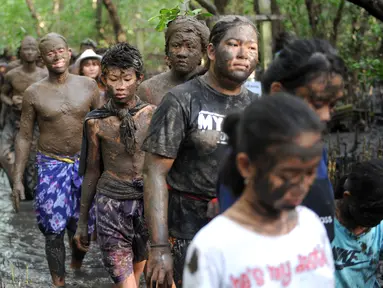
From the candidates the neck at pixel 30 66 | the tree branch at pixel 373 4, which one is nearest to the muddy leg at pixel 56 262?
the tree branch at pixel 373 4

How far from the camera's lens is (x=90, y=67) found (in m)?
10.6

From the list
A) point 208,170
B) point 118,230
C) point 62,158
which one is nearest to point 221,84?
point 208,170

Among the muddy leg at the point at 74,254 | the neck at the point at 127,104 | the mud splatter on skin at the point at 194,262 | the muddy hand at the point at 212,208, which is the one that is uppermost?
the neck at the point at 127,104

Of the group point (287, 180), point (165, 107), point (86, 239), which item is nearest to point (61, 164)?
point (86, 239)

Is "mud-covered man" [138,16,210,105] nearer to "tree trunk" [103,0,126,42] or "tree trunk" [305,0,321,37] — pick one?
"tree trunk" [305,0,321,37]

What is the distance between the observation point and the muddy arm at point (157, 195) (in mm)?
4074

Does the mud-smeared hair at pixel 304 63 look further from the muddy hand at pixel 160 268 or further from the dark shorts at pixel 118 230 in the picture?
the dark shorts at pixel 118 230

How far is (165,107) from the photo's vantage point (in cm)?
413

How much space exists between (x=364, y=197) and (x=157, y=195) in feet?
3.35

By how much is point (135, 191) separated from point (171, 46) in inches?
46.4

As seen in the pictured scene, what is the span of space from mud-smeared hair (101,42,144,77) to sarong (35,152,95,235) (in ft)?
5.29

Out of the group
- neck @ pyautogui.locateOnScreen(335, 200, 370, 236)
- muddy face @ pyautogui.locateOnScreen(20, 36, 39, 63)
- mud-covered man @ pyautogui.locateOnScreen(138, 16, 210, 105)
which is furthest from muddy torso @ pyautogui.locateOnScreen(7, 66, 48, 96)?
neck @ pyautogui.locateOnScreen(335, 200, 370, 236)

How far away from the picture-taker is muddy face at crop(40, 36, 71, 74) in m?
7.56

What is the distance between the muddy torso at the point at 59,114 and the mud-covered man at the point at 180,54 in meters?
1.38
